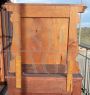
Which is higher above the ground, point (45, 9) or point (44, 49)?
point (45, 9)

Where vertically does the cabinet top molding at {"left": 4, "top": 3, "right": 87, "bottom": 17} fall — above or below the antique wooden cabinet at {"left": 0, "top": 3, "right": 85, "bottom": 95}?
above

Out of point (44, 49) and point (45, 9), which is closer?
point (45, 9)

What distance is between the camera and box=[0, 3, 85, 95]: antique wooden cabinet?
2492 millimetres

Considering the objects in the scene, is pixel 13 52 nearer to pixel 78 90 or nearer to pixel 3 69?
pixel 78 90

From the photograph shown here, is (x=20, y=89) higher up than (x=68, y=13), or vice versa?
(x=68, y=13)

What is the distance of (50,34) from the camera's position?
2572 millimetres

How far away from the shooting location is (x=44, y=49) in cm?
259

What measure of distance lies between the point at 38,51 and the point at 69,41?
0.30m

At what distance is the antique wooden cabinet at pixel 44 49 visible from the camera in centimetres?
249

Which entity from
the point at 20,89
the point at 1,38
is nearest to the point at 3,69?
the point at 1,38

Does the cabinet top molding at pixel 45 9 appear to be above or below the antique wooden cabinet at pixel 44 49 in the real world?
above

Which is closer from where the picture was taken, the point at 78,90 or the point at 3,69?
the point at 78,90

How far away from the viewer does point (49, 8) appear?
2.48 meters

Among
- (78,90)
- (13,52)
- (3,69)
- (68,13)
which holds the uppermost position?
(68,13)
